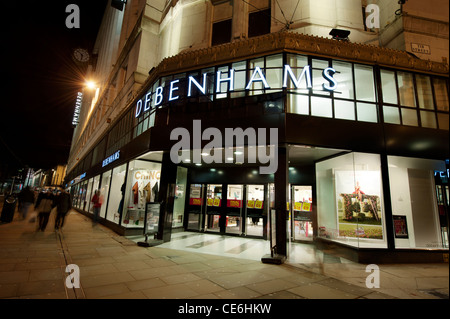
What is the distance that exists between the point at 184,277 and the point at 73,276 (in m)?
2.52

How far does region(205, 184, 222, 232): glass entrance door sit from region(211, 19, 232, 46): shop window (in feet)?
27.2

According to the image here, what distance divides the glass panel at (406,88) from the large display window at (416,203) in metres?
2.37

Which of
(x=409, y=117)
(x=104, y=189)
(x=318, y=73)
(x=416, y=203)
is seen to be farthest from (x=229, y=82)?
(x=104, y=189)

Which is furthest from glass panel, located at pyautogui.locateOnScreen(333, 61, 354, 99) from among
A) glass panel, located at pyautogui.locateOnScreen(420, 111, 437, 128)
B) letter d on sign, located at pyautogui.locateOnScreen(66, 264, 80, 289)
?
letter d on sign, located at pyautogui.locateOnScreen(66, 264, 80, 289)

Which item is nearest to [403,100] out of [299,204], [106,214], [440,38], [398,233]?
[440,38]

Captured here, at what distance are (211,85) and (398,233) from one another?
9.45 metres

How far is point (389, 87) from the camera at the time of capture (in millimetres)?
9344

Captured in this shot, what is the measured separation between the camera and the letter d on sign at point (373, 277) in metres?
5.43

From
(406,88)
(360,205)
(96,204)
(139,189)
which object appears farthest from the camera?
(96,204)

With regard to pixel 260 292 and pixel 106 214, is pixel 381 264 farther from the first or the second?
pixel 106 214

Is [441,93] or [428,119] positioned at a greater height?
[441,93]

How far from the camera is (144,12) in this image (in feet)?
56.4

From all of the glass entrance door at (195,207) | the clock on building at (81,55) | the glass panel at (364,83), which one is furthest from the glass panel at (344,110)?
the clock on building at (81,55)

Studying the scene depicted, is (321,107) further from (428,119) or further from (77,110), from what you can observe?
(77,110)
